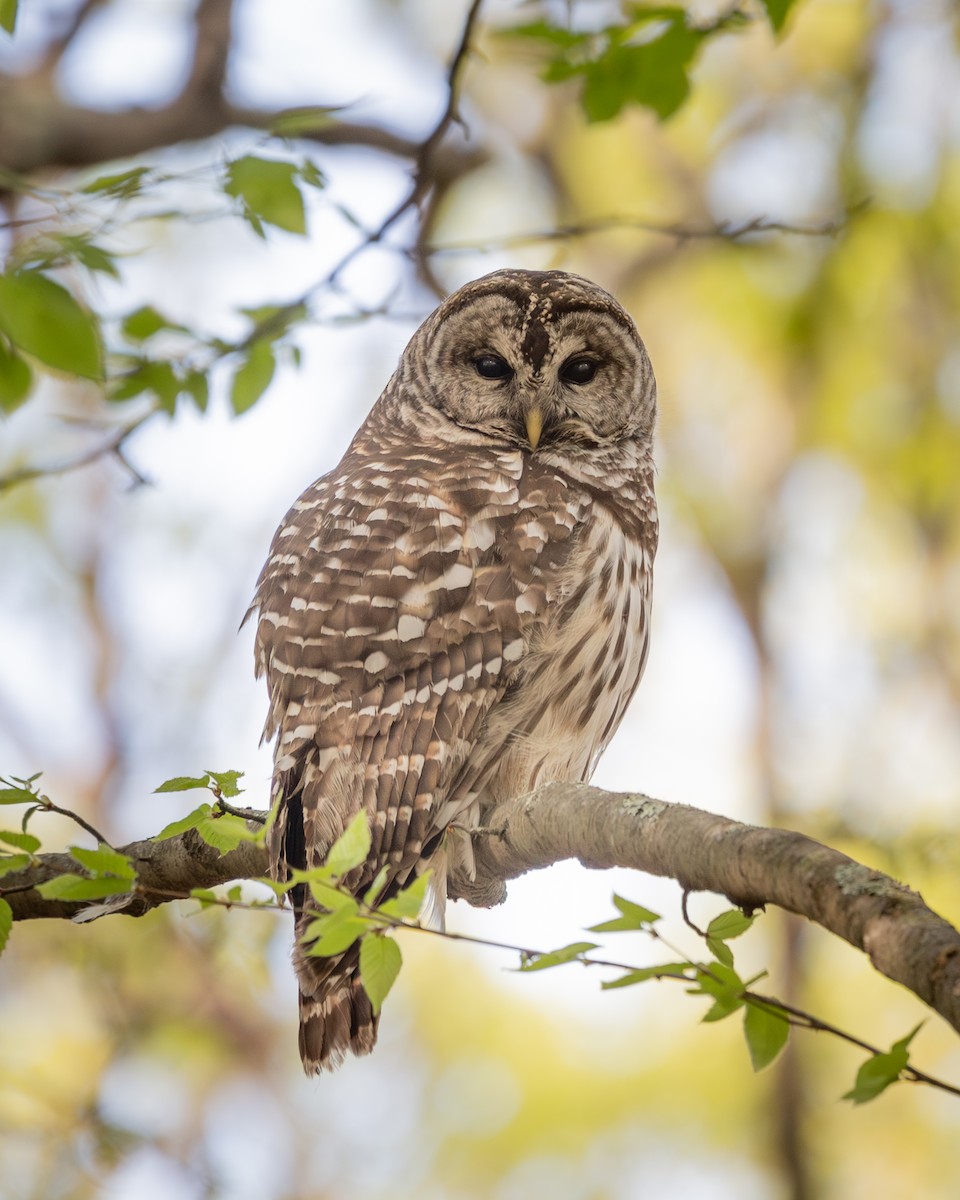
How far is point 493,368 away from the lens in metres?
4.04

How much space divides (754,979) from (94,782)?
29.4 ft

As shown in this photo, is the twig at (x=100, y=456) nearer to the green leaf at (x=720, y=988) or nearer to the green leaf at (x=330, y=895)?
the green leaf at (x=330, y=895)

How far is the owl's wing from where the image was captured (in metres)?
3.10

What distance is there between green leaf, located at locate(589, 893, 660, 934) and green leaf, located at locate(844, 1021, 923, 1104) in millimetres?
314

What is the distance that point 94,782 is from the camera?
10.0 m

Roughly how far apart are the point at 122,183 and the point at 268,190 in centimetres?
33

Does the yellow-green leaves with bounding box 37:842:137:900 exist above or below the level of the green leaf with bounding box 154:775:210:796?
below

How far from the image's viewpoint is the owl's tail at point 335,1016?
2910 mm

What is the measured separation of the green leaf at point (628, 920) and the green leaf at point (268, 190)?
1562 mm

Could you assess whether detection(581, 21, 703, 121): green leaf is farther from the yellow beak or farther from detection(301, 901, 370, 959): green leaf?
detection(301, 901, 370, 959): green leaf

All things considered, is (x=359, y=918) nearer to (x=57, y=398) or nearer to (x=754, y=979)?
(x=754, y=979)

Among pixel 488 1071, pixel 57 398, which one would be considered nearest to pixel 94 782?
pixel 57 398

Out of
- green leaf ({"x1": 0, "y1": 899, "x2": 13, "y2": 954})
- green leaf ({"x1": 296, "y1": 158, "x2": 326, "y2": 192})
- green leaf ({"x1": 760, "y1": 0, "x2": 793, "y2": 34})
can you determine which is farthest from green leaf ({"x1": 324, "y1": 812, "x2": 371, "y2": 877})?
green leaf ({"x1": 760, "y1": 0, "x2": 793, "y2": 34})

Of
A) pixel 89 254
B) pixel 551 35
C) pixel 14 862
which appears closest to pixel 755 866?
pixel 14 862
